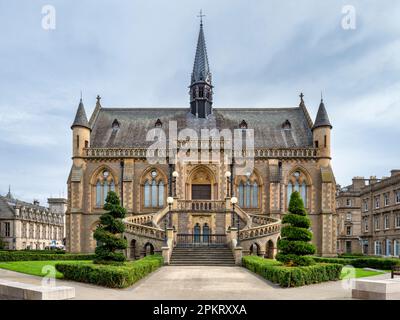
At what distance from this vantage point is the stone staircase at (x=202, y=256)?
27359 mm

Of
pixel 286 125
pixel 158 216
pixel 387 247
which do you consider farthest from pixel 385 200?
pixel 158 216

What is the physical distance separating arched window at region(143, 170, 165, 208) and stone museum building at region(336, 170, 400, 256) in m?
29.4

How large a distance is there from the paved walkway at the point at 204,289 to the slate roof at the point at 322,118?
25463mm

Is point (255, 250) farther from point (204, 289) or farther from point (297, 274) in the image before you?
point (204, 289)

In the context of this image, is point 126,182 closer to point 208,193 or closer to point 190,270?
point 208,193

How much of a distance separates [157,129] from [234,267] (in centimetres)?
2351

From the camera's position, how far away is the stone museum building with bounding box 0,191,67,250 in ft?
233

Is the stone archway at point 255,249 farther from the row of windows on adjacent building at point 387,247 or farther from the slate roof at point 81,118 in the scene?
the row of windows on adjacent building at point 387,247

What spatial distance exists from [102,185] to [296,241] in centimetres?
2775

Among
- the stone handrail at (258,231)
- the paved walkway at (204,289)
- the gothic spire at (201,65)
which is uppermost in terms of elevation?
the gothic spire at (201,65)

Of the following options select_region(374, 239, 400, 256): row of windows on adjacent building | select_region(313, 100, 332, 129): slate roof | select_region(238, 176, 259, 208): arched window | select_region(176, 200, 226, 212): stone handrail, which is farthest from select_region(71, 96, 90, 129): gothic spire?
select_region(374, 239, 400, 256): row of windows on adjacent building

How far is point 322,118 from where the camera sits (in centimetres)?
4312

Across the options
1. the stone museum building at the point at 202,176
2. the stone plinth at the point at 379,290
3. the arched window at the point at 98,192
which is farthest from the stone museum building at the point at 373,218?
the stone plinth at the point at 379,290
